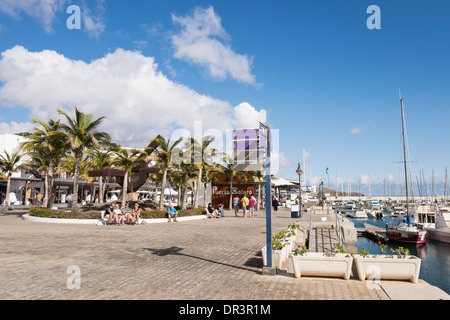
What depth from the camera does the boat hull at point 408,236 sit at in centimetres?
3077

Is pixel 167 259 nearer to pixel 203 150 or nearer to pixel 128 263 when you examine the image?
pixel 128 263

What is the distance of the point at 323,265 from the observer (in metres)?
7.10

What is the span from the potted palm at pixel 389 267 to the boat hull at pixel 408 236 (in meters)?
28.5

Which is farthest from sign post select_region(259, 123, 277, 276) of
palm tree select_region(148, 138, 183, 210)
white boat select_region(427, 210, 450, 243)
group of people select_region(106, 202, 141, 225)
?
white boat select_region(427, 210, 450, 243)

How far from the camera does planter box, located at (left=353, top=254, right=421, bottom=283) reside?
21.8 feet

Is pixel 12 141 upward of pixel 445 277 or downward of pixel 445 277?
upward

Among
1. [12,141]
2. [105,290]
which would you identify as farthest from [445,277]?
[12,141]

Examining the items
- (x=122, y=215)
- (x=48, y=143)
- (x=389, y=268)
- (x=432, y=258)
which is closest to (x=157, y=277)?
(x=389, y=268)

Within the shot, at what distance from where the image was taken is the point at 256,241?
12977mm

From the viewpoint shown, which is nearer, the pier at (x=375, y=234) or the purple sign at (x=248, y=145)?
the purple sign at (x=248, y=145)

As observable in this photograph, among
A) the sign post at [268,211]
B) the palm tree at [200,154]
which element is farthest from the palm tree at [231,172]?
the sign post at [268,211]

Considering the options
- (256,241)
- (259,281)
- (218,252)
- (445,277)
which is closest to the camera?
(259,281)

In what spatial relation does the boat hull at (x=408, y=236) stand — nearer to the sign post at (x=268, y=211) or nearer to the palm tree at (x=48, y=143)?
the sign post at (x=268, y=211)
